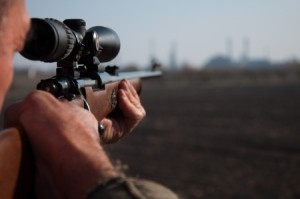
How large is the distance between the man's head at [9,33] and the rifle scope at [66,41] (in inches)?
16.6

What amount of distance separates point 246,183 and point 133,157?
14.0 ft

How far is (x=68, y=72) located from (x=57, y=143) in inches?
46.8

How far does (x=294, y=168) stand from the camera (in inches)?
442

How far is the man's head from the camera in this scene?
5.35 feet

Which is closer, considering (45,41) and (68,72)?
(45,41)

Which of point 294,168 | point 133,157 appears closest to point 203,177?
point 294,168

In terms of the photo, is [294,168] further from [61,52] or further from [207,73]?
[207,73]

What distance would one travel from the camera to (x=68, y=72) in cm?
287

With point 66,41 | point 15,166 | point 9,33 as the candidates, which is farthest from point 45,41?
point 15,166

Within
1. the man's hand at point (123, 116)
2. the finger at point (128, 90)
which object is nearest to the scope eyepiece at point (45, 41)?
the man's hand at point (123, 116)

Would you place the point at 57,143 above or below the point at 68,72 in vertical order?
below

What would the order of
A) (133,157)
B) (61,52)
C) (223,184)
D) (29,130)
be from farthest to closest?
(133,157)
(223,184)
(61,52)
(29,130)

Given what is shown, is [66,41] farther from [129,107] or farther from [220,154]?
[220,154]

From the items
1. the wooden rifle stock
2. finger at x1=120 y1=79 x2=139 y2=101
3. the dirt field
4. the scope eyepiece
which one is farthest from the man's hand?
the wooden rifle stock
